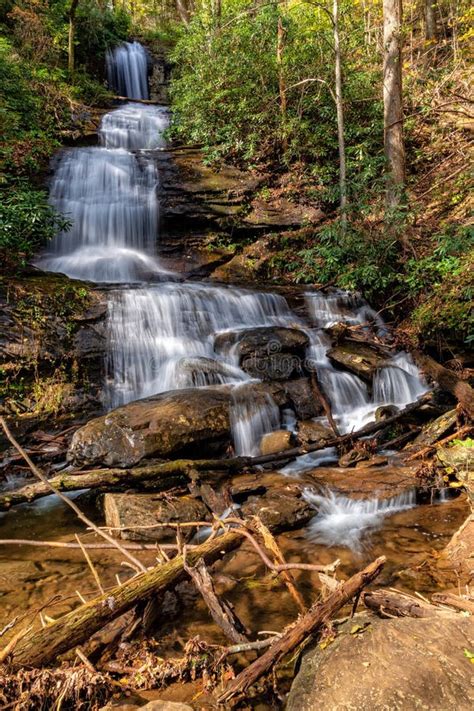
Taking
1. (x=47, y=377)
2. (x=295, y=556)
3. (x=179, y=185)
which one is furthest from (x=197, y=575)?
(x=179, y=185)

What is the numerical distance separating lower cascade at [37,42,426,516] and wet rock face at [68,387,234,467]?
1.42 feet

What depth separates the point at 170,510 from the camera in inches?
174

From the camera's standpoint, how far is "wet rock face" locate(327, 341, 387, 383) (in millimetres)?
7582

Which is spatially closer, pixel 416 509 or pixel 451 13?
pixel 416 509

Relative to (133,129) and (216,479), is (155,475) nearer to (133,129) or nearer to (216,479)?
(216,479)

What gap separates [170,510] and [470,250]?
6.96m

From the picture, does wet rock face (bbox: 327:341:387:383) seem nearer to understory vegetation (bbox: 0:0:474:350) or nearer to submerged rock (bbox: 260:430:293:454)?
understory vegetation (bbox: 0:0:474:350)

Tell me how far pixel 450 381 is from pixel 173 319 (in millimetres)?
5077

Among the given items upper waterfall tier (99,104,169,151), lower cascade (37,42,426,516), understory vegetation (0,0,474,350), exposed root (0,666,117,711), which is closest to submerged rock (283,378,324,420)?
lower cascade (37,42,426,516)

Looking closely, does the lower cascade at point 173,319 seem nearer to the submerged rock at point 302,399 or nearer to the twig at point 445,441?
the submerged rock at point 302,399

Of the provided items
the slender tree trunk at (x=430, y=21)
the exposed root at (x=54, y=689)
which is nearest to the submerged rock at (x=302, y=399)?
the exposed root at (x=54, y=689)

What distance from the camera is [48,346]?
7066mm

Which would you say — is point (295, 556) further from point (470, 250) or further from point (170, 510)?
point (470, 250)

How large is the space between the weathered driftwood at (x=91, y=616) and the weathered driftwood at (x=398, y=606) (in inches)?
41.6
